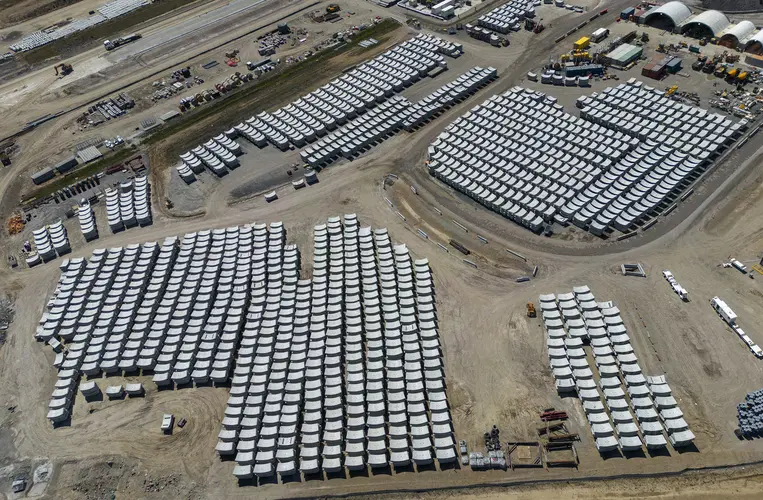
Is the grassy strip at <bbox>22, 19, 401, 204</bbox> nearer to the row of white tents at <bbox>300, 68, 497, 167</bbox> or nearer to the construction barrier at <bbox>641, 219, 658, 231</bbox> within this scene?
the row of white tents at <bbox>300, 68, 497, 167</bbox>

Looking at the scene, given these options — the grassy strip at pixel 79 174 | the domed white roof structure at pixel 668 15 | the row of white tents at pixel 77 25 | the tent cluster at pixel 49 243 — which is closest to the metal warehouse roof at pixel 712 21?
the domed white roof structure at pixel 668 15

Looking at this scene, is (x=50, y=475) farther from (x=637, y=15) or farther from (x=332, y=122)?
(x=637, y=15)

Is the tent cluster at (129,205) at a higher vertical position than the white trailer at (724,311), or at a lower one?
higher

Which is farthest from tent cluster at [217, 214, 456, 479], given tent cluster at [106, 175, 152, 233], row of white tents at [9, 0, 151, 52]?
row of white tents at [9, 0, 151, 52]

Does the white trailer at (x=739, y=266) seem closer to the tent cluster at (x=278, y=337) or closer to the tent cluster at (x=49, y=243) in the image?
the tent cluster at (x=278, y=337)

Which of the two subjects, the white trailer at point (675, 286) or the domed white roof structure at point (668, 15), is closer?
the white trailer at point (675, 286)

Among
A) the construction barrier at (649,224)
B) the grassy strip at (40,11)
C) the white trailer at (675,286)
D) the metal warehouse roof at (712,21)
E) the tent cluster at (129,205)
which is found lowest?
the white trailer at (675,286)

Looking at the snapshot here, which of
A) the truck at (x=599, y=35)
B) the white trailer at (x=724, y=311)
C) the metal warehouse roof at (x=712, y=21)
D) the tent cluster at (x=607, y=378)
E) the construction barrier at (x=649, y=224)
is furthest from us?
the truck at (x=599, y=35)

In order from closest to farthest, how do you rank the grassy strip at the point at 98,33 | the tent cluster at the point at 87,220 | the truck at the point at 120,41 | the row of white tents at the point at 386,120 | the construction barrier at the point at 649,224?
the construction barrier at the point at 649,224 < the tent cluster at the point at 87,220 < the row of white tents at the point at 386,120 < the truck at the point at 120,41 < the grassy strip at the point at 98,33

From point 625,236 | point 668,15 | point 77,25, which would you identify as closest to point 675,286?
point 625,236
